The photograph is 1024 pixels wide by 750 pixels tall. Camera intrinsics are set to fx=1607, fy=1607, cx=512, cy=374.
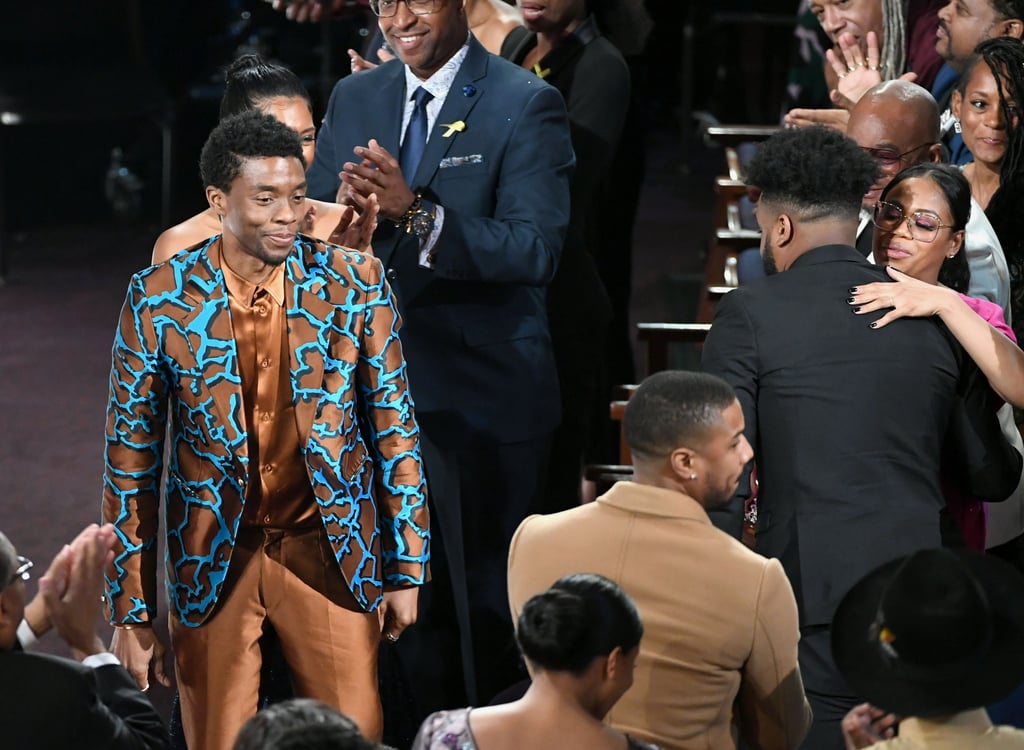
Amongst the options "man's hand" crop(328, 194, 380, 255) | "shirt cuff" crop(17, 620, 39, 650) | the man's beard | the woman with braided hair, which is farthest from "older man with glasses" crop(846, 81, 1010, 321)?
"shirt cuff" crop(17, 620, 39, 650)

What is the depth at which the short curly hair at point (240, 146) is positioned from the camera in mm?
2912

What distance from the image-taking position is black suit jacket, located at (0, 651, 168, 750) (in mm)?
2139

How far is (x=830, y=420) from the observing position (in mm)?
2771

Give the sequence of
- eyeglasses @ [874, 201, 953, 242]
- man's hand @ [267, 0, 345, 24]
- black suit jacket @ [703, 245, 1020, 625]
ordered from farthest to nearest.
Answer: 1. man's hand @ [267, 0, 345, 24]
2. eyeglasses @ [874, 201, 953, 242]
3. black suit jacket @ [703, 245, 1020, 625]

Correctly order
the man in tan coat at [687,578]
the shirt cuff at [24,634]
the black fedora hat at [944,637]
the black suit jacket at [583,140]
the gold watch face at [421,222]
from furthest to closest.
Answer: the black suit jacket at [583,140] < the gold watch face at [421,222] < the man in tan coat at [687,578] < the shirt cuff at [24,634] < the black fedora hat at [944,637]

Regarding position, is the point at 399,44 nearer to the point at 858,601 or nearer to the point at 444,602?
the point at 444,602

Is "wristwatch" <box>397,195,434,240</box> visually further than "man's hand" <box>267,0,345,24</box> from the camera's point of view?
No

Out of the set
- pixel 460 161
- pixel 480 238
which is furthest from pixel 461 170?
pixel 480 238

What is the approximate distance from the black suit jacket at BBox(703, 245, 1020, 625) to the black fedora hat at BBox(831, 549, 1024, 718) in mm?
551

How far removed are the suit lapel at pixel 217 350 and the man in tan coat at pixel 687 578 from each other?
0.62 meters

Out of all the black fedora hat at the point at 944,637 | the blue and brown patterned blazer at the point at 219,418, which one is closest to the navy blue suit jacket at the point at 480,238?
→ the blue and brown patterned blazer at the point at 219,418

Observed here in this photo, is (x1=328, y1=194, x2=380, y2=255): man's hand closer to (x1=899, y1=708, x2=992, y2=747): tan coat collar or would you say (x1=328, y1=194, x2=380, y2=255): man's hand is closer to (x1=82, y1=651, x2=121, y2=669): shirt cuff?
(x1=82, y1=651, x2=121, y2=669): shirt cuff

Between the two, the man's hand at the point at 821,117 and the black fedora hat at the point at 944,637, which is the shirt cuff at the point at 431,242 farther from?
the black fedora hat at the point at 944,637

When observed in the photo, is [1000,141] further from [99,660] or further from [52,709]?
[52,709]
